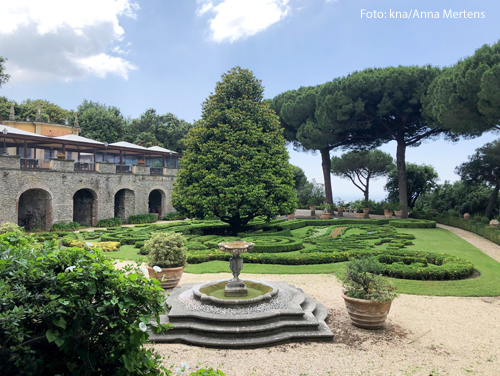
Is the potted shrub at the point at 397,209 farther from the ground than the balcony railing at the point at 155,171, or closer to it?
closer to it

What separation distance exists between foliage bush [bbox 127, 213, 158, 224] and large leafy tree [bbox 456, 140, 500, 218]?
27.6 metres

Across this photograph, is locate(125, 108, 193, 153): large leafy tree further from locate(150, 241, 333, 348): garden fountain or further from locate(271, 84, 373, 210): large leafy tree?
locate(150, 241, 333, 348): garden fountain

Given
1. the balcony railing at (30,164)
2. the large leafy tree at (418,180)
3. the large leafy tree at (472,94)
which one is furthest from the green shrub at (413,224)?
the balcony railing at (30,164)

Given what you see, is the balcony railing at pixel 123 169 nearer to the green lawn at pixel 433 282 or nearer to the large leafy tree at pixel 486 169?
the green lawn at pixel 433 282

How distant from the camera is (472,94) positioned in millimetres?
20125

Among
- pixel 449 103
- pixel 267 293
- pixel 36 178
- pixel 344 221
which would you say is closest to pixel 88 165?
pixel 36 178

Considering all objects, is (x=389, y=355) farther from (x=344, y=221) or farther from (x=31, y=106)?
(x=31, y=106)

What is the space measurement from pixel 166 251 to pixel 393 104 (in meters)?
25.5

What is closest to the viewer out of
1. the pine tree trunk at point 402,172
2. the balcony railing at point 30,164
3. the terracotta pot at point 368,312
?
the terracotta pot at point 368,312

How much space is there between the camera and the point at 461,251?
1492 cm

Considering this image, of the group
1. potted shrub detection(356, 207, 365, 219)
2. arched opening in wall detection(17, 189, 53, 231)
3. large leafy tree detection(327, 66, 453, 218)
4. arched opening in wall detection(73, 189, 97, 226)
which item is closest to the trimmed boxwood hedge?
arched opening in wall detection(17, 189, 53, 231)

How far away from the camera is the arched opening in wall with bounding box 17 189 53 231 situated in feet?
73.6

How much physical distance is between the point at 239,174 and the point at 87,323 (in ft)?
45.8

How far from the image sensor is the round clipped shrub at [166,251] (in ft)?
30.1
